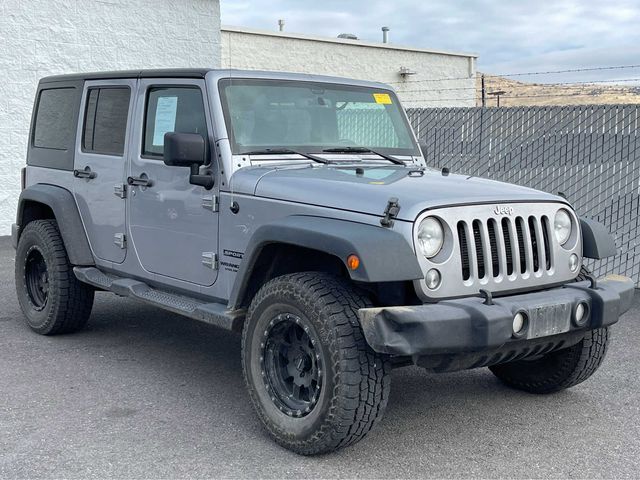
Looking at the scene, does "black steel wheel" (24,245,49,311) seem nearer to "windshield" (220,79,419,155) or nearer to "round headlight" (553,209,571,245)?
"windshield" (220,79,419,155)

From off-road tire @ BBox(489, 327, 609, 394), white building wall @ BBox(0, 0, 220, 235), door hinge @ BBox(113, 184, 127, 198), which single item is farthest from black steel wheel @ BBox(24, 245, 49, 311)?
white building wall @ BBox(0, 0, 220, 235)

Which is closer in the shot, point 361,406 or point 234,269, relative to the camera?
point 361,406

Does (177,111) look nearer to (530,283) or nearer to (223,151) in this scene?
(223,151)

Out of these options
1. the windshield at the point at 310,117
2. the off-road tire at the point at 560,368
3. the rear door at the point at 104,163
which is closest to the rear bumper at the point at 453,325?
the off-road tire at the point at 560,368

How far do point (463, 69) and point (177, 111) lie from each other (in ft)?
67.3

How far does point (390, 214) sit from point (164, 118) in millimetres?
2116

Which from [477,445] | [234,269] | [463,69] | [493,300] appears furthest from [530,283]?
[463,69]

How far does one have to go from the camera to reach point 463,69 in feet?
80.6

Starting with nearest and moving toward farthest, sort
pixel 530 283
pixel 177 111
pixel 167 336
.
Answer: pixel 530 283, pixel 177 111, pixel 167 336

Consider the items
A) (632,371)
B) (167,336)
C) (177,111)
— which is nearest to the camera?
(177,111)

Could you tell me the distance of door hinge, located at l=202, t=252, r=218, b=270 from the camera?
4750 mm

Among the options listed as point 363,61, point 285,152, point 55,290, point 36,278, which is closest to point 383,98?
point 285,152

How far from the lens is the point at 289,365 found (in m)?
4.19

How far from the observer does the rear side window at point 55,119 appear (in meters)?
6.32
